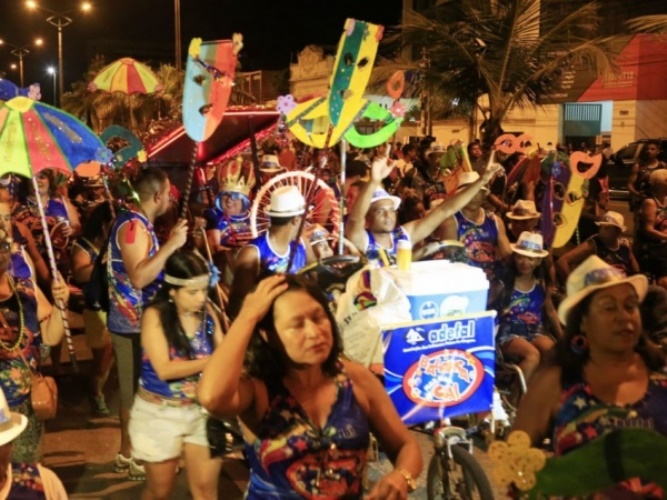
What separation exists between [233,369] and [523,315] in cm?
366

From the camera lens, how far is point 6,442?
2938mm

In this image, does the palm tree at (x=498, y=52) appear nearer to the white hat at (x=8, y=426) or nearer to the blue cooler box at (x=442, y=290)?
the blue cooler box at (x=442, y=290)

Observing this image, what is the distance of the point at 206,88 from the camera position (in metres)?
4.98

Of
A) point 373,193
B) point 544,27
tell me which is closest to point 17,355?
point 373,193

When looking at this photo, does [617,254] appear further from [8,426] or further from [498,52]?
[498,52]

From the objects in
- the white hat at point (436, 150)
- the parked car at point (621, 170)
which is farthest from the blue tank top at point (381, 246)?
the parked car at point (621, 170)

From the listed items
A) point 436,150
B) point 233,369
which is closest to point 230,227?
point 436,150

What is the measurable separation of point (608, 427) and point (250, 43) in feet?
173

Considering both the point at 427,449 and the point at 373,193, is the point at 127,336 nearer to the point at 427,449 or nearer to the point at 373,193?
the point at 373,193

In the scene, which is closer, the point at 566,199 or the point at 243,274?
the point at 243,274

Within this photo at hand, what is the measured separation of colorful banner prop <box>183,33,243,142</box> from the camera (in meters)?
4.97

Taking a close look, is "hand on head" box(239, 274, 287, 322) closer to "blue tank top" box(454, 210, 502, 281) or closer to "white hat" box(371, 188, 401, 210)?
"white hat" box(371, 188, 401, 210)

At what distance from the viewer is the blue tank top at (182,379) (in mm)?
4172

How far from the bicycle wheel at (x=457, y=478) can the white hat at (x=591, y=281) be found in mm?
1527
